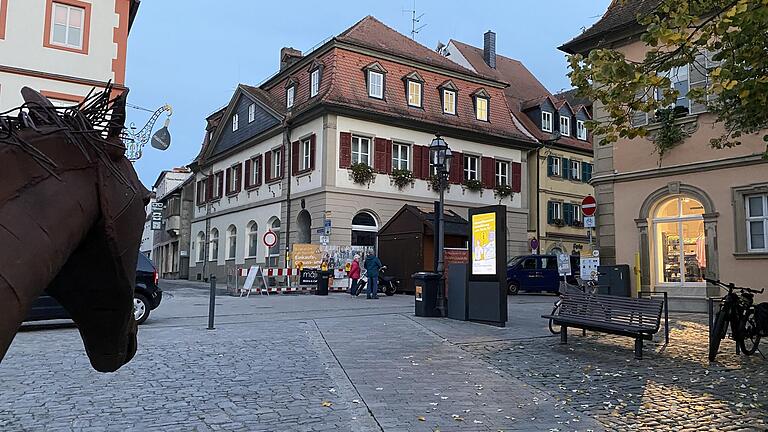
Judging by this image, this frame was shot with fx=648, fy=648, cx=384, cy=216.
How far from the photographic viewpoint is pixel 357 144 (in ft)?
102

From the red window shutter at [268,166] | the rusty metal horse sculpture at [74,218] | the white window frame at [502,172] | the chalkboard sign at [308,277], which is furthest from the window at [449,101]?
the rusty metal horse sculpture at [74,218]

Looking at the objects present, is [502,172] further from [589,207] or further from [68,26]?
[68,26]

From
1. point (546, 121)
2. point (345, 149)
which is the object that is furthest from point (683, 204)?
point (546, 121)

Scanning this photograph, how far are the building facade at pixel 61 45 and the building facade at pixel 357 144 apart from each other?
9.04m

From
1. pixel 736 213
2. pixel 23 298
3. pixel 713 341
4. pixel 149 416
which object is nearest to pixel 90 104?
pixel 23 298

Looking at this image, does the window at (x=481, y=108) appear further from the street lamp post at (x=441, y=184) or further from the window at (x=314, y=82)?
the street lamp post at (x=441, y=184)

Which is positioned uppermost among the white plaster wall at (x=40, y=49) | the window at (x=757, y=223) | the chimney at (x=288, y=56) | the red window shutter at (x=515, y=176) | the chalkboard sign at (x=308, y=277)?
the chimney at (x=288, y=56)

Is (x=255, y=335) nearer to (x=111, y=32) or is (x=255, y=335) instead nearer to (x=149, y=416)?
(x=149, y=416)

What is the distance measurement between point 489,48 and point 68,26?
29691 millimetres

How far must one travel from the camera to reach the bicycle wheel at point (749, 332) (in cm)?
977

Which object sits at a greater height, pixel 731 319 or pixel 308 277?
pixel 308 277

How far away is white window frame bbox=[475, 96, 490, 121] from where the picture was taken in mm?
36000

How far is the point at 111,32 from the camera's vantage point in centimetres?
2495

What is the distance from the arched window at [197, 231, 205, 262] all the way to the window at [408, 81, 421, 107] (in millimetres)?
20072
